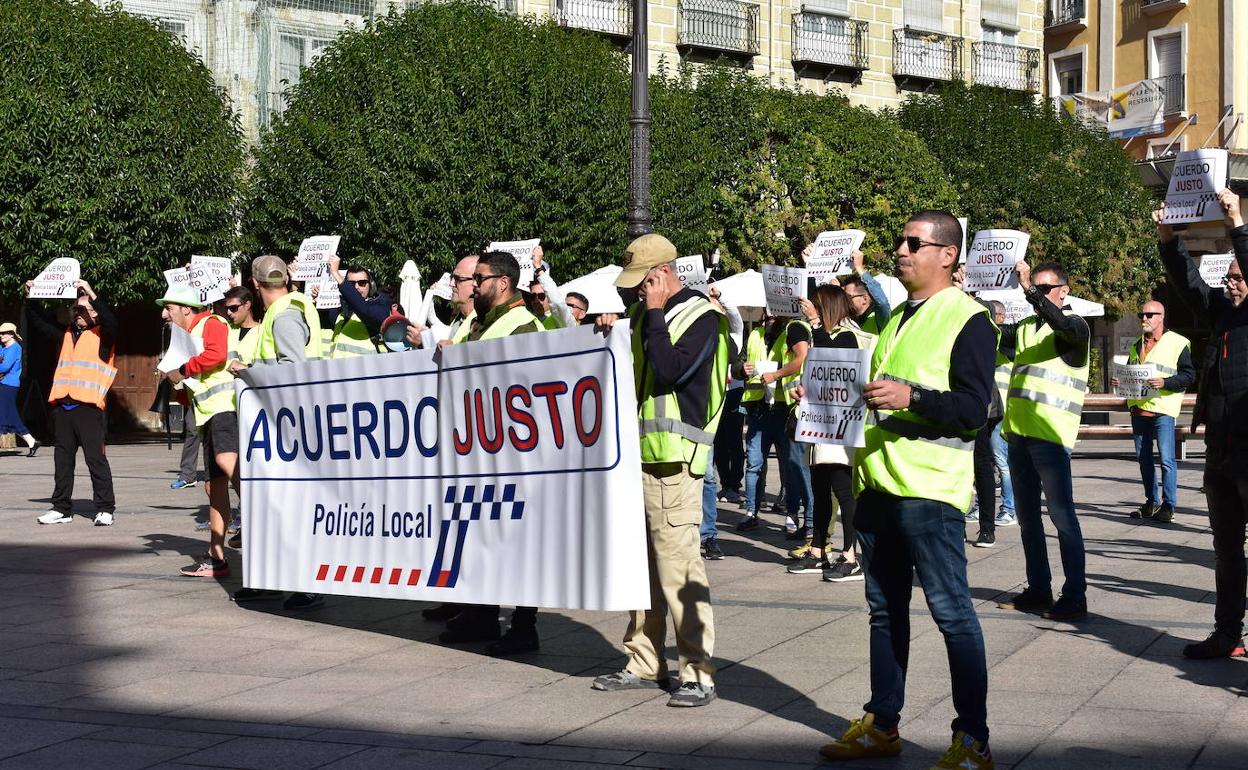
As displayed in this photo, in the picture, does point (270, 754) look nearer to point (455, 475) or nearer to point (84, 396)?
point (455, 475)

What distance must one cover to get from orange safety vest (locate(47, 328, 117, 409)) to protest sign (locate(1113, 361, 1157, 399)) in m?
8.48

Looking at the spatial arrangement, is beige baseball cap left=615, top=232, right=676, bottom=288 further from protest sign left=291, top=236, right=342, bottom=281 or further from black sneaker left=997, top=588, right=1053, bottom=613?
protest sign left=291, top=236, right=342, bottom=281

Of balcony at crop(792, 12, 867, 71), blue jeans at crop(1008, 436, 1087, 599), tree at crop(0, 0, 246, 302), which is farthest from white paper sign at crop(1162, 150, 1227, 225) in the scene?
balcony at crop(792, 12, 867, 71)

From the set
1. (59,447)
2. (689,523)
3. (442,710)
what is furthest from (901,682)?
(59,447)

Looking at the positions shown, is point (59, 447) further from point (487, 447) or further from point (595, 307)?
point (487, 447)

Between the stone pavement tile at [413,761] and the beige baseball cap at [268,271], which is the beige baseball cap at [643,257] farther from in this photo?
the beige baseball cap at [268,271]

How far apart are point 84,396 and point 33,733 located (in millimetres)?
7509

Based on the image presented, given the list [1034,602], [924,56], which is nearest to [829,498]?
[1034,602]

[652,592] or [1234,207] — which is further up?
[1234,207]

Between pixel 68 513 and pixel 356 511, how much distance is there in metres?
6.30

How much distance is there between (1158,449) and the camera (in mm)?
13625

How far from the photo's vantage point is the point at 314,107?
2764 centimetres

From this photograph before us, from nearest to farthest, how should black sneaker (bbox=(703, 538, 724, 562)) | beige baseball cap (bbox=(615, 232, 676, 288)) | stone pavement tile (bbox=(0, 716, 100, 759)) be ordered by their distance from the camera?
stone pavement tile (bbox=(0, 716, 100, 759)) → beige baseball cap (bbox=(615, 232, 676, 288)) → black sneaker (bbox=(703, 538, 724, 562))

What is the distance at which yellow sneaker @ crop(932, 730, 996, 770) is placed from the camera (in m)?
4.99
